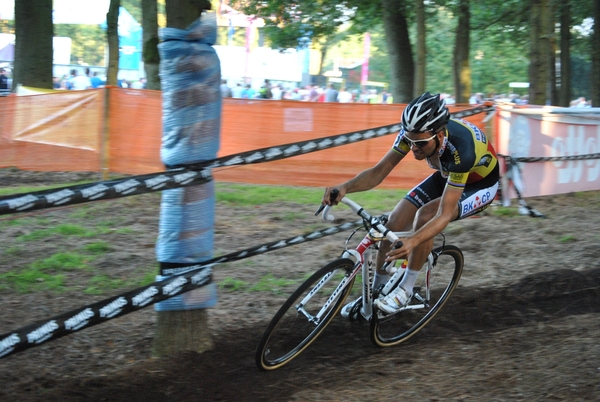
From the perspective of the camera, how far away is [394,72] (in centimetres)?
1875

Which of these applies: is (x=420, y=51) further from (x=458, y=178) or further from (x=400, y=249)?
(x=400, y=249)

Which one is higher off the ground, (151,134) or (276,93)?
(276,93)

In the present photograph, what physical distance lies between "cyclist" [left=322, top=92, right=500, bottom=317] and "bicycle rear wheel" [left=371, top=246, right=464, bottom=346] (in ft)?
1.05

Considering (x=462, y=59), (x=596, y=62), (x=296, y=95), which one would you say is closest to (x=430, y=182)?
(x=596, y=62)

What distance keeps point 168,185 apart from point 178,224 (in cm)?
41

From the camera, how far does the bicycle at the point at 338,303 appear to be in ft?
15.5

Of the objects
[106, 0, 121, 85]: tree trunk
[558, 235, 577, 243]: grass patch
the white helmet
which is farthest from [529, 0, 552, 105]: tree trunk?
[106, 0, 121, 85]: tree trunk

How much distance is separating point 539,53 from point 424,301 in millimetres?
7745

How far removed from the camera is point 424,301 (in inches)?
225

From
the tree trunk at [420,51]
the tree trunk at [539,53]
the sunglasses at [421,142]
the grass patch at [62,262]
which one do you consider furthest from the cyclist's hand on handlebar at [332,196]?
the tree trunk at [420,51]

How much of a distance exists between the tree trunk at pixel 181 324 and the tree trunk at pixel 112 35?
12.8 metres

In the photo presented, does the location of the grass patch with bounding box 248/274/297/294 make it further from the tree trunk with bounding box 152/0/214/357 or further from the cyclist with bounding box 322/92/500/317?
the tree trunk with bounding box 152/0/214/357

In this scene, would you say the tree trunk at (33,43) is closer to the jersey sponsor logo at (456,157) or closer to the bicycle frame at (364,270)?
the bicycle frame at (364,270)

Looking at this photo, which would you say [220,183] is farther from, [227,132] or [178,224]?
[178,224]
